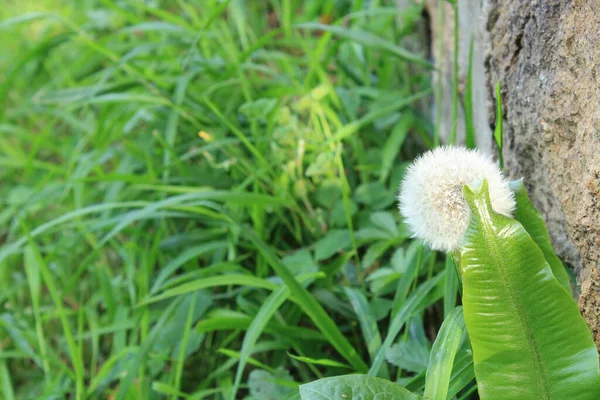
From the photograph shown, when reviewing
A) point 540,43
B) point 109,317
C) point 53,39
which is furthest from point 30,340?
point 540,43

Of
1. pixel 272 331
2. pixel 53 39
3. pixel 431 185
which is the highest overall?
pixel 53 39

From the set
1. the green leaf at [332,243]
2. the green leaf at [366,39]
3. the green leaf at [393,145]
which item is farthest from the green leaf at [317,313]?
the green leaf at [366,39]

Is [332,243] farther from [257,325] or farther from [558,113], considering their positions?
[558,113]

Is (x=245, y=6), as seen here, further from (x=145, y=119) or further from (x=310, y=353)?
(x=310, y=353)

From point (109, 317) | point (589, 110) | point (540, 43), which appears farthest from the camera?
point (109, 317)

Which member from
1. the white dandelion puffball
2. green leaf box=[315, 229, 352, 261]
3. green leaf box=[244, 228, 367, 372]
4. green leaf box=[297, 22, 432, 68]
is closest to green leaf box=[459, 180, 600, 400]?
the white dandelion puffball

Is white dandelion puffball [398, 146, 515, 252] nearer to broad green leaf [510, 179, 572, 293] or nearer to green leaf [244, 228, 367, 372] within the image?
broad green leaf [510, 179, 572, 293]
